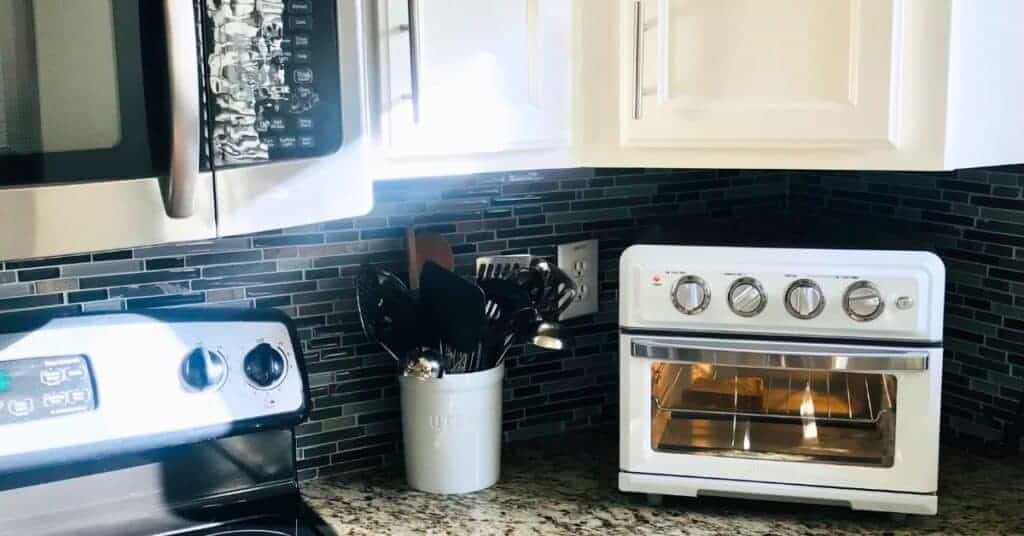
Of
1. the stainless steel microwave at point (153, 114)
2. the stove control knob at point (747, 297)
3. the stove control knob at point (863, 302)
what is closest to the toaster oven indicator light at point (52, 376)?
the stainless steel microwave at point (153, 114)

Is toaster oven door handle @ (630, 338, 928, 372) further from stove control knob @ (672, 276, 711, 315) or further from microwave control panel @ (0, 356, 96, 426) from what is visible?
microwave control panel @ (0, 356, 96, 426)

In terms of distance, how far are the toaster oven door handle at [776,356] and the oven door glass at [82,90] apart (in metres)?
0.70

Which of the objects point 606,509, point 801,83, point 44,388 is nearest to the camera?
point 44,388

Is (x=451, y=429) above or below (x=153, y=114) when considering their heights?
below

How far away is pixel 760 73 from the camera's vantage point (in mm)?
1340

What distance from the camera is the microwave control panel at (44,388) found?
1192 mm

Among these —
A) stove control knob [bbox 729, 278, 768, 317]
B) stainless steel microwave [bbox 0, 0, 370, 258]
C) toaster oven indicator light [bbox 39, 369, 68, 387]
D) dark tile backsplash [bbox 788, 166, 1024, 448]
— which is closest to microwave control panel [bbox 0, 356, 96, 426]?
toaster oven indicator light [bbox 39, 369, 68, 387]

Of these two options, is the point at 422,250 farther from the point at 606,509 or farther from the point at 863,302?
the point at 863,302

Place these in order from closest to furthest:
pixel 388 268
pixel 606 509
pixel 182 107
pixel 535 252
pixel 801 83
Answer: pixel 182 107
pixel 801 83
pixel 606 509
pixel 388 268
pixel 535 252

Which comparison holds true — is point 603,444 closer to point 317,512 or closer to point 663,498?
point 663,498

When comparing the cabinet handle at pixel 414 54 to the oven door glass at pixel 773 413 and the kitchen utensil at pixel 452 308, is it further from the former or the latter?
the oven door glass at pixel 773 413

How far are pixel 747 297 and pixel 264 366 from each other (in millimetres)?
616

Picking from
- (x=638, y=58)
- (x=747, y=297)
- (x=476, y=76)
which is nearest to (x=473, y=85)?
(x=476, y=76)

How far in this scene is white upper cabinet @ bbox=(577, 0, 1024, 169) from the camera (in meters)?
1.28
